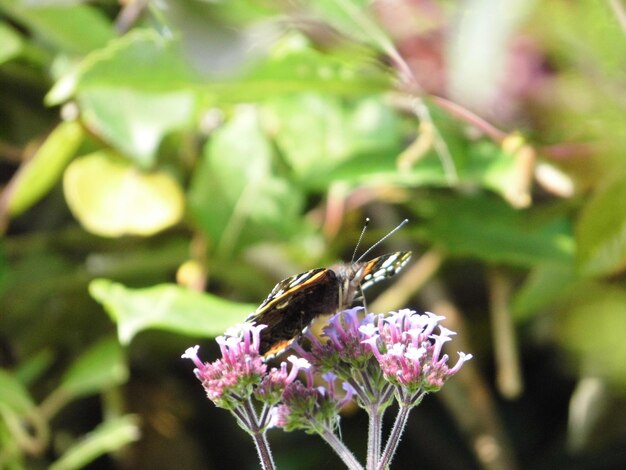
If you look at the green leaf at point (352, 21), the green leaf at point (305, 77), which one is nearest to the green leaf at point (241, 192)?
the green leaf at point (305, 77)

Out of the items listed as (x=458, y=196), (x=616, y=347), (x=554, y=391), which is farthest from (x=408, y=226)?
(x=554, y=391)

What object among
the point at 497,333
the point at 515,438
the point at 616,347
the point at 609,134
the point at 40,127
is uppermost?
the point at 609,134

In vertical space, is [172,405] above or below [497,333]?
below

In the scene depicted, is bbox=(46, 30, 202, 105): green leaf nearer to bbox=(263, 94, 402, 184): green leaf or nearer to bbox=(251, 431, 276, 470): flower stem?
bbox=(263, 94, 402, 184): green leaf

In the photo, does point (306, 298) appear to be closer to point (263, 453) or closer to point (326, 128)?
point (263, 453)

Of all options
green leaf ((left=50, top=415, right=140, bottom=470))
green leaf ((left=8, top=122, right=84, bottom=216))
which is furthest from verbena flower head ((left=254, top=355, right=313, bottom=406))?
green leaf ((left=8, top=122, right=84, bottom=216))

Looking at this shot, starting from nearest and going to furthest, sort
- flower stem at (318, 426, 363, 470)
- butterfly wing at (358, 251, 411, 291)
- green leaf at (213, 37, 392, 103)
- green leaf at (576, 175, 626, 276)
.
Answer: flower stem at (318, 426, 363, 470), butterfly wing at (358, 251, 411, 291), green leaf at (576, 175, 626, 276), green leaf at (213, 37, 392, 103)

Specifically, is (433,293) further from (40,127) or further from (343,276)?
(40,127)
